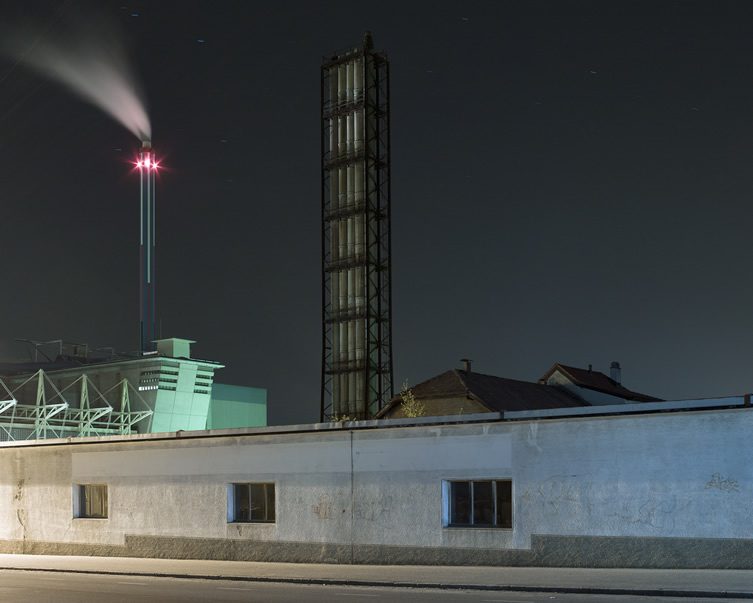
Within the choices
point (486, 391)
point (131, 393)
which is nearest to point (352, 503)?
point (486, 391)

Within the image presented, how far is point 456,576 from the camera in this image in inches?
778

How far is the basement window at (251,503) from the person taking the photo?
25.5 meters

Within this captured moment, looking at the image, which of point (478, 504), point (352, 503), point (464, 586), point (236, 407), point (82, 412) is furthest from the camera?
point (236, 407)

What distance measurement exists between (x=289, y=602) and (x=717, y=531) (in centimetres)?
815

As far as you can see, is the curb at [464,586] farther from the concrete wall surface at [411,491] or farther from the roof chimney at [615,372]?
the roof chimney at [615,372]

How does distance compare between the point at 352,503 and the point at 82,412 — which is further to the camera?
the point at 82,412

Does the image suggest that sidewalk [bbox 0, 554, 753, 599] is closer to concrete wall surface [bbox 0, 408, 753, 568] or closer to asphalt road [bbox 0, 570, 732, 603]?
asphalt road [bbox 0, 570, 732, 603]

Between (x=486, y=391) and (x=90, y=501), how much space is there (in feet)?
80.9

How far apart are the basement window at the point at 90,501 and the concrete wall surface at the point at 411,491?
23 cm

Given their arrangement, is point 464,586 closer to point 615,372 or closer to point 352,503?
point 352,503

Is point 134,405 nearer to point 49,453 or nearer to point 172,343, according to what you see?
point 172,343

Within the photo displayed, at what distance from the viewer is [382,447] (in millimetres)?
23406

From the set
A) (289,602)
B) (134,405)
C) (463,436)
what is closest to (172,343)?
(134,405)

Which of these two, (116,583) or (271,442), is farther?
(271,442)
